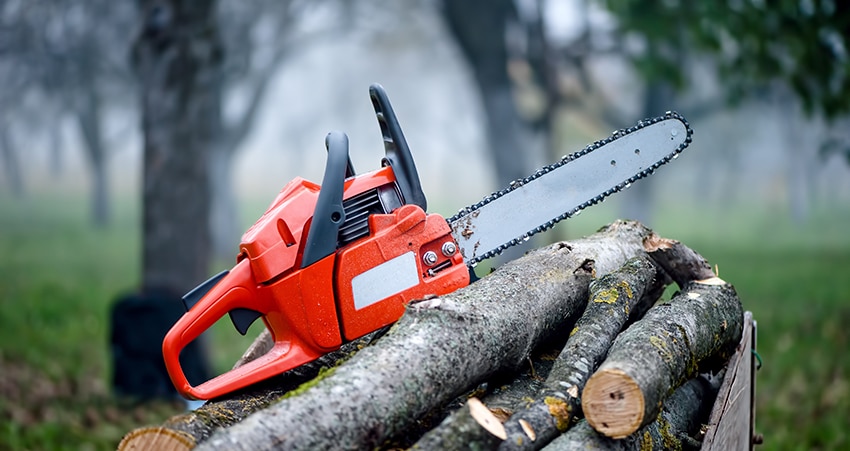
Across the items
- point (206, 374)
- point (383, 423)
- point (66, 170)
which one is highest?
point (66, 170)

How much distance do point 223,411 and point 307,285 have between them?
42 cm

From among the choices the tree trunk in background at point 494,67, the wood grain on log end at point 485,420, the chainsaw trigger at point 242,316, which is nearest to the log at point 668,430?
the wood grain on log end at point 485,420

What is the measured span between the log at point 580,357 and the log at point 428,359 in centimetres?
14

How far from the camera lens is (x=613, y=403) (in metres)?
1.74

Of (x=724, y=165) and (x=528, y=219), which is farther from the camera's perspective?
(x=724, y=165)

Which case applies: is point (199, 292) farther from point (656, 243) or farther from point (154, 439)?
point (656, 243)

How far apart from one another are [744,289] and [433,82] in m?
29.7

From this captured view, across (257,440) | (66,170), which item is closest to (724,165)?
(66,170)

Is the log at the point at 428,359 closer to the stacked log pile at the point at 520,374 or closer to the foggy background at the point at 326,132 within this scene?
the stacked log pile at the point at 520,374

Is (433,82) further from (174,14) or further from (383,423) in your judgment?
(383,423)

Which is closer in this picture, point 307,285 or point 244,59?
point 307,285

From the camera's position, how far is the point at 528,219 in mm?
2461

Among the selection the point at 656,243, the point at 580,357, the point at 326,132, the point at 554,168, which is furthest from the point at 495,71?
the point at 580,357

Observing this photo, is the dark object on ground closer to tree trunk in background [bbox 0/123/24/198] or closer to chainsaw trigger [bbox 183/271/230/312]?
chainsaw trigger [bbox 183/271/230/312]
